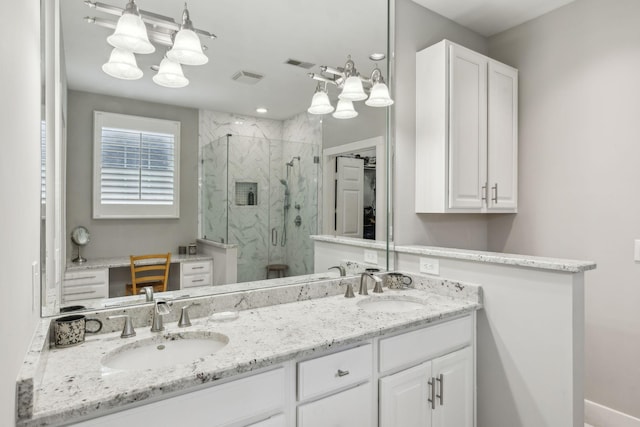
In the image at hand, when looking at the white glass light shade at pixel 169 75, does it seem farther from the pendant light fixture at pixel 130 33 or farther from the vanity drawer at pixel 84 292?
the vanity drawer at pixel 84 292

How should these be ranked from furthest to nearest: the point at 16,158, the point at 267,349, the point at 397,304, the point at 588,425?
the point at 588,425, the point at 397,304, the point at 267,349, the point at 16,158

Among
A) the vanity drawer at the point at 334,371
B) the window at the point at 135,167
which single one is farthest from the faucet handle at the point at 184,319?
the vanity drawer at the point at 334,371

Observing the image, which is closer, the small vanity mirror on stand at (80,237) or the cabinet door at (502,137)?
the small vanity mirror on stand at (80,237)

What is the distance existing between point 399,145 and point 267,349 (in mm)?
1550

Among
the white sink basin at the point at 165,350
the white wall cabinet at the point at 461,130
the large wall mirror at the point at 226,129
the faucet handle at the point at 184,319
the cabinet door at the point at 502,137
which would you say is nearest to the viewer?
the white sink basin at the point at 165,350

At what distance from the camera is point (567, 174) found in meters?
2.38

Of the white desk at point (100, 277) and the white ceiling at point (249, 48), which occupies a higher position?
the white ceiling at point (249, 48)

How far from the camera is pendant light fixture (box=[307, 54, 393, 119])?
1986mm

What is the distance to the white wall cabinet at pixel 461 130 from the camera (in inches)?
85.7

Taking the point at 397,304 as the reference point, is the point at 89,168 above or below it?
above

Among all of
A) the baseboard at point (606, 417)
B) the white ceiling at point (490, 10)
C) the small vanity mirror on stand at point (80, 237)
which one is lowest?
the baseboard at point (606, 417)

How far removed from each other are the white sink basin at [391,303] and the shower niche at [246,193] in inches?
32.3

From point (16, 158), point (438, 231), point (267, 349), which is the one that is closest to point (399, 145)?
point (438, 231)

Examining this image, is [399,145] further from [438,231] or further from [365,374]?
[365,374]
